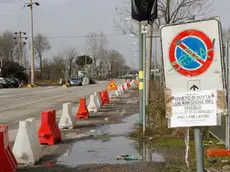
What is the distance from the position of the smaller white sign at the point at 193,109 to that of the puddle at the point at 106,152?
11.7ft

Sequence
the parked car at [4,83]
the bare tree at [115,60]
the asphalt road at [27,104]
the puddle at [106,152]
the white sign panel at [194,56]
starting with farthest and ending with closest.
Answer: the bare tree at [115,60] → the parked car at [4,83] → the asphalt road at [27,104] → the puddle at [106,152] → the white sign panel at [194,56]

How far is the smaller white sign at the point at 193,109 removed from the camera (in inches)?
145

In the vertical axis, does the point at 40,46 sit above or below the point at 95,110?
above

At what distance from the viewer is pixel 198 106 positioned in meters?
3.71

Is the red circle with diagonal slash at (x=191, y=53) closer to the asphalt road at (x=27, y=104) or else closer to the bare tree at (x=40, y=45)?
the asphalt road at (x=27, y=104)

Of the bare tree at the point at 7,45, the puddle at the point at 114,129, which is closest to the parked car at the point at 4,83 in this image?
the bare tree at the point at 7,45

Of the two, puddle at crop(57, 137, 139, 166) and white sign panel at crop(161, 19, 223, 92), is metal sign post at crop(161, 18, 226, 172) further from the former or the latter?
puddle at crop(57, 137, 139, 166)

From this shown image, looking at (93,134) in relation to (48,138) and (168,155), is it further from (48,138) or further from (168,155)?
(168,155)

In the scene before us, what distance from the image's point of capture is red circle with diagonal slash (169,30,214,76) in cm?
365

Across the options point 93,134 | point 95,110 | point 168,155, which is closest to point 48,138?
point 93,134

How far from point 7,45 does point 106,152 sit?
8618cm

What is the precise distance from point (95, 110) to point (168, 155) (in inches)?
387

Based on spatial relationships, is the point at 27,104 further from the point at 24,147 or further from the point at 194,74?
the point at 194,74

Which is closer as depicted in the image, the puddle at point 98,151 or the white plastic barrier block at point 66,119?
the puddle at point 98,151
